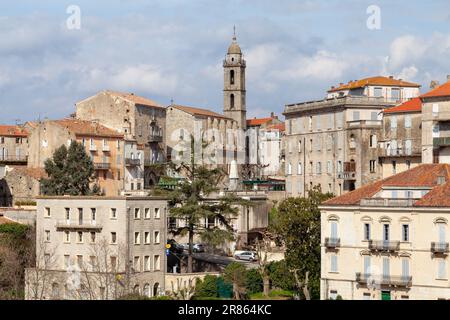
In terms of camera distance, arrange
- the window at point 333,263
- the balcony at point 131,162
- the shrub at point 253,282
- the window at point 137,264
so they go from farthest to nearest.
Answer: the balcony at point 131,162 → the window at point 137,264 → the shrub at point 253,282 → the window at point 333,263

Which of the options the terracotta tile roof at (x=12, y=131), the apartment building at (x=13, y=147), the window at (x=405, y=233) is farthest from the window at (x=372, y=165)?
the terracotta tile roof at (x=12, y=131)

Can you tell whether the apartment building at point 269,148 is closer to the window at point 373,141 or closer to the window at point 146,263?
the window at point 373,141

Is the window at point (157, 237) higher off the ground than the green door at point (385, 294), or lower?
higher

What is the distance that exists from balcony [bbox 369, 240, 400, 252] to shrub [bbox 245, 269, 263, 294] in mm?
8602

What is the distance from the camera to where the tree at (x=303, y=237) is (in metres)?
67.8

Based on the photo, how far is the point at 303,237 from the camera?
228ft

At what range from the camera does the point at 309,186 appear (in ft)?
331

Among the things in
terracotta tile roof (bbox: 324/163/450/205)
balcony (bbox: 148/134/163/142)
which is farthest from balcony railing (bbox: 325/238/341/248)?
balcony (bbox: 148/134/163/142)

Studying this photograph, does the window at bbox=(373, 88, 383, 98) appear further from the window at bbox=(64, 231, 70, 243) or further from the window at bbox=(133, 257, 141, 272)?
the window at bbox=(64, 231, 70, 243)

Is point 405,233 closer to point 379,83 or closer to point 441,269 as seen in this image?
point 441,269

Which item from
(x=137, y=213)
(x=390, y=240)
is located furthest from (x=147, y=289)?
(x=390, y=240)

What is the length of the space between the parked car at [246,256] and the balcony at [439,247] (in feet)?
65.8
